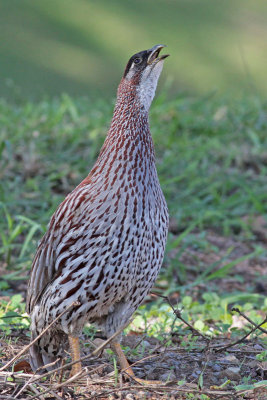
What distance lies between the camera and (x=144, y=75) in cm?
339

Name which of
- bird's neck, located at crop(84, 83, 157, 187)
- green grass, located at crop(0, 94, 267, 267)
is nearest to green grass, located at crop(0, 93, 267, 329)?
green grass, located at crop(0, 94, 267, 267)

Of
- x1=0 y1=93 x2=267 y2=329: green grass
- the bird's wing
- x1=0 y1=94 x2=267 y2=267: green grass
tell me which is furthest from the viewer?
x1=0 y1=94 x2=267 y2=267: green grass

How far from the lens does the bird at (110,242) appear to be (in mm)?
3029

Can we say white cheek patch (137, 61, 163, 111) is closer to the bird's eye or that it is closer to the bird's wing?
the bird's eye

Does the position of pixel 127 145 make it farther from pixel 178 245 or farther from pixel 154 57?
pixel 178 245

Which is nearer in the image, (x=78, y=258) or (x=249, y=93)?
(x=78, y=258)

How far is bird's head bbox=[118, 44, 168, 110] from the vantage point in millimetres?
3395

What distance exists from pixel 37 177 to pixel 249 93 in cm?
427

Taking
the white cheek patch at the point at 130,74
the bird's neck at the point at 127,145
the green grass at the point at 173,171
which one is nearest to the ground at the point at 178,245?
the green grass at the point at 173,171

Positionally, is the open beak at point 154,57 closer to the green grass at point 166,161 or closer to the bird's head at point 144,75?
the bird's head at point 144,75

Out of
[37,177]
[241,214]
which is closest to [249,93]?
[241,214]

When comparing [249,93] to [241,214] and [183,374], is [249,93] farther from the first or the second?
[183,374]

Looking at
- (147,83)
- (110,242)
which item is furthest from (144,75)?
(110,242)

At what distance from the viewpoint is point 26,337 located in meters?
3.67
